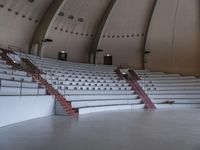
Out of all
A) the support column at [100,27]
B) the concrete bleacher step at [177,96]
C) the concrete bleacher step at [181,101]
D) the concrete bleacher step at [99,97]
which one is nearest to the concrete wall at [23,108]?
the concrete bleacher step at [99,97]

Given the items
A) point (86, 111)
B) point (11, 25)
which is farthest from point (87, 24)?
point (86, 111)

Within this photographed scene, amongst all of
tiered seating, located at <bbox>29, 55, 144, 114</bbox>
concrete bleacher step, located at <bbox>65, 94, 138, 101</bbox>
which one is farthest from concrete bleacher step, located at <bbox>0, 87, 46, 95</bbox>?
concrete bleacher step, located at <bbox>65, 94, 138, 101</bbox>

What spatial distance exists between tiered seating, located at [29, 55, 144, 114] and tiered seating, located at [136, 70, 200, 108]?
1482mm

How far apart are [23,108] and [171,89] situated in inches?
484

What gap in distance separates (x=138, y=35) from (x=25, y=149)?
18.4 meters

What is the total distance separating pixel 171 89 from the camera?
63.6ft

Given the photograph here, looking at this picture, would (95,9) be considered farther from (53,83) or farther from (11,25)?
(53,83)

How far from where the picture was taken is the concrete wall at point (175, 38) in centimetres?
2017

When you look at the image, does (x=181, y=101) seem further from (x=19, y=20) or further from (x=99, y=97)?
(x=19, y=20)

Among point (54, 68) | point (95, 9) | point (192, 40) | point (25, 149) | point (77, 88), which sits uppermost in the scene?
point (95, 9)

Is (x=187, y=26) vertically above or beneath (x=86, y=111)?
above

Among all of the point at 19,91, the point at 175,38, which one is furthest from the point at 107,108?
the point at 175,38

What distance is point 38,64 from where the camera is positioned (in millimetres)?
17641

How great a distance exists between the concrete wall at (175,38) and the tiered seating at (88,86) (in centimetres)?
432
